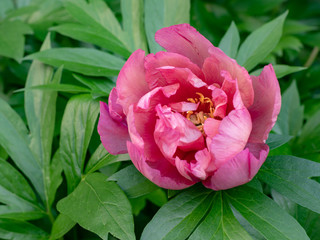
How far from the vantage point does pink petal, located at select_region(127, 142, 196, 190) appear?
1.70ft

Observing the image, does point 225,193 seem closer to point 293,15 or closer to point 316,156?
point 316,156

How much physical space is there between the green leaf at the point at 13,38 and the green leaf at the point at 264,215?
21.8 inches

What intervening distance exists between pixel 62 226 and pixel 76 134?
0.16m

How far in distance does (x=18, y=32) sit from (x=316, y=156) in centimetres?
72

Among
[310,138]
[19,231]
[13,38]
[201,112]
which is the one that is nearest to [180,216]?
[201,112]

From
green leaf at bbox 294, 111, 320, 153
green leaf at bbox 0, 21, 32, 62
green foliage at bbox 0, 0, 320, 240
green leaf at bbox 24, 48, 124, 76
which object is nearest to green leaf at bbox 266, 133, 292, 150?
green foliage at bbox 0, 0, 320, 240

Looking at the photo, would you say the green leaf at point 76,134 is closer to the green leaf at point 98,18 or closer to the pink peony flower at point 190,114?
the pink peony flower at point 190,114

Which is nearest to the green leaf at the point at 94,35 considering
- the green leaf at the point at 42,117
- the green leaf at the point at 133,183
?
the green leaf at the point at 42,117

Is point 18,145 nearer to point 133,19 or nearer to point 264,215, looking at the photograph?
point 133,19

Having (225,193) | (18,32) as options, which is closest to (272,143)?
(225,193)

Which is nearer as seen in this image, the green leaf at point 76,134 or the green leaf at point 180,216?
the green leaf at point 180,216

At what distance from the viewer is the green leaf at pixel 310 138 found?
0.83 metres

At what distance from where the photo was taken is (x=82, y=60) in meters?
0.79

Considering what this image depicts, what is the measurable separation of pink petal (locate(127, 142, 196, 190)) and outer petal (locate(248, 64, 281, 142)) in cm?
12
